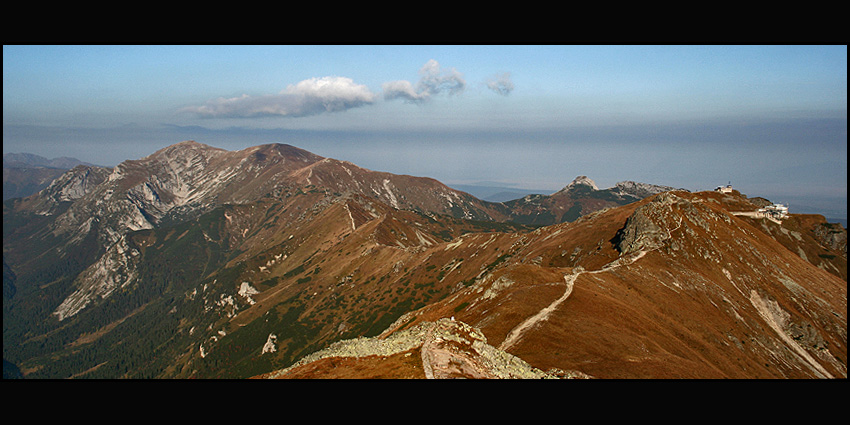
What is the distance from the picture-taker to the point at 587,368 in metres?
50.0

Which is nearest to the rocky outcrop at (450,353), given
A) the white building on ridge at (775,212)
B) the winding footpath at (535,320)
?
the winding footpath at (535,320)

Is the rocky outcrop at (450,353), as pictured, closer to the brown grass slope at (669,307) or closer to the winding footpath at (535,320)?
the brown grass slope at (669,307)

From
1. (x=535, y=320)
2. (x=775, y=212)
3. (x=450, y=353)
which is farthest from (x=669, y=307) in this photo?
(x=775, y=212)

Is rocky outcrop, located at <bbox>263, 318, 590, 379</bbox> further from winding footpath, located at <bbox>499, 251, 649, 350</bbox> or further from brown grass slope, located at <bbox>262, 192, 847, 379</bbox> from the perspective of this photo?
winding footpath, located at <bbox>499, 251, 649, 350</bbox>

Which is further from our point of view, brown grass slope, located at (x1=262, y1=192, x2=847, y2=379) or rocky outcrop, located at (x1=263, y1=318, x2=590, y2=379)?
brown grass slope, located at (x1=262, y1=192, x2=847, y2=379)

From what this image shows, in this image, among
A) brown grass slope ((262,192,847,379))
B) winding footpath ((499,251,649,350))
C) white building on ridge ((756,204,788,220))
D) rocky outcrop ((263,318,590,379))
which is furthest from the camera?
white building on ridge ((756,204,788,220))

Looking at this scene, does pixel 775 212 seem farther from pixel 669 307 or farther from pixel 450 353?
pixel 450 353

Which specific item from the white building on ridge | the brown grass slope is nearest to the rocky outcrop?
the brown grass slope

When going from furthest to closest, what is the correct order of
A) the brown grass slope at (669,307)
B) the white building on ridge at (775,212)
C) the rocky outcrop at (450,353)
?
the white building on ridge at (775,212) → the brown grass slope at (669,307) → the rocky outcrop at (450,353)

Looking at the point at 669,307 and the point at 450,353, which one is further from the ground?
the point at 450,353

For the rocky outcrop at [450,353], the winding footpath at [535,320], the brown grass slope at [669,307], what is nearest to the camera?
the rocky outcrop at [450,353]

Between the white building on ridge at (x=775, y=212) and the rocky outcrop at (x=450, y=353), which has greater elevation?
the white building on ridge at (x=775, y=212)

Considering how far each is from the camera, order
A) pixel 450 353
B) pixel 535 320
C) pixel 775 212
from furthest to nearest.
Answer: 1. pixel 775 212
2. pixel 535 320
3. pixel 450 353
